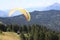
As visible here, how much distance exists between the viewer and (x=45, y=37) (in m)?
73.9

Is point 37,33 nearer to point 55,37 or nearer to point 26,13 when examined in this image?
point 55,37

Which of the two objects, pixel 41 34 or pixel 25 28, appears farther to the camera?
pixel 25 28

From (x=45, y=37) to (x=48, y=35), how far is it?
303 centimetres

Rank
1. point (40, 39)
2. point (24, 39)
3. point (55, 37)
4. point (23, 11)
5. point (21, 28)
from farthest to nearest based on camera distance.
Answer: point (21, 28) < point (55, 37) < point (40, 39) < point (24, 39) < point (23, 11)

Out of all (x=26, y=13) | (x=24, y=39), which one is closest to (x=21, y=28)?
(x=24, y=39)

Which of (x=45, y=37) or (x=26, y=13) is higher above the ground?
(x=26, y=13)

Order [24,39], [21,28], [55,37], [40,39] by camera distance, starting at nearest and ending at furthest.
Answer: [24,39] < [40,39] < [55,37] < [21,28]

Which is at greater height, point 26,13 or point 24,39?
point 26,13

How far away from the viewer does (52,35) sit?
7825 centimetres

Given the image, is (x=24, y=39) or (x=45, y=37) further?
(x=45, y=37)

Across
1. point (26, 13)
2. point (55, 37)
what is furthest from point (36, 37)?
point (26, 13)

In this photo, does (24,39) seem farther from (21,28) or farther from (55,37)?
(21,28)

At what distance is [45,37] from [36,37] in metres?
3.03

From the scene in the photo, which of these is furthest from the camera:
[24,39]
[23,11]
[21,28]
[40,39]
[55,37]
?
[21,28]
